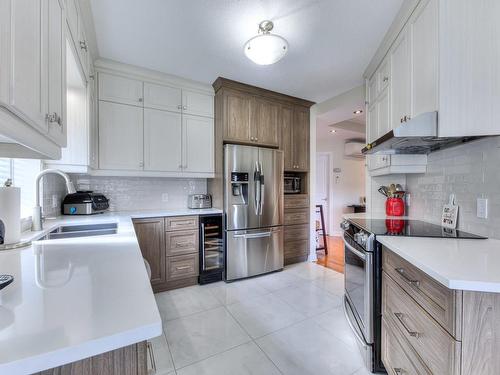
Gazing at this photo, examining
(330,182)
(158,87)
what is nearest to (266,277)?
(158,87)

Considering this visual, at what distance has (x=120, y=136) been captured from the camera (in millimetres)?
2592

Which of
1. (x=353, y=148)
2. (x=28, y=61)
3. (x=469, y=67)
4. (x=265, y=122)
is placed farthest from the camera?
(x=353, y=148)

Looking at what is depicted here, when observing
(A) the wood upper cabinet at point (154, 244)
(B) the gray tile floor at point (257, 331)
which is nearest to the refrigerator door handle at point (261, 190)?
(B) the gray tile floor at point (257, 331)

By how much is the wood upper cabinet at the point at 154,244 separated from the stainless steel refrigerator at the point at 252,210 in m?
0.74

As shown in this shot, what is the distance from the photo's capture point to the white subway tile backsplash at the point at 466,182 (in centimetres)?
134

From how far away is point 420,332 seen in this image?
103 centimetres

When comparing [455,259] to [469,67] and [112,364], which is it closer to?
[469,67]

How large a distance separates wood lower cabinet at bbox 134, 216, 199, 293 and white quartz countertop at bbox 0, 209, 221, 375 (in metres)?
1.52

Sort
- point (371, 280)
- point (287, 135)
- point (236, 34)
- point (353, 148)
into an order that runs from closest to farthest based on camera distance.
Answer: point (371, 280) → point (236, 34) → point (287, 135) → point (353, 148)

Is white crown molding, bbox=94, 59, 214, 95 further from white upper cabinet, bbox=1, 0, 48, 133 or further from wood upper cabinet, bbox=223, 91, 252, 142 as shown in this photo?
white upper cabinet, bbox=1, 0, 48, 133

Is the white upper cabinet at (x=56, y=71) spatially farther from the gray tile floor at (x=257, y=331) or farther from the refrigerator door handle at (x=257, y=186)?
the refrigerator door handle at (x=257, y=186)

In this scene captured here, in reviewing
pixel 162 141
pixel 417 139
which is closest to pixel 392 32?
pixel 417 139

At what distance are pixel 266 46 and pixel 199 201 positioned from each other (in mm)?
1958

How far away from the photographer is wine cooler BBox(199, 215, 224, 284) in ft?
9.18
